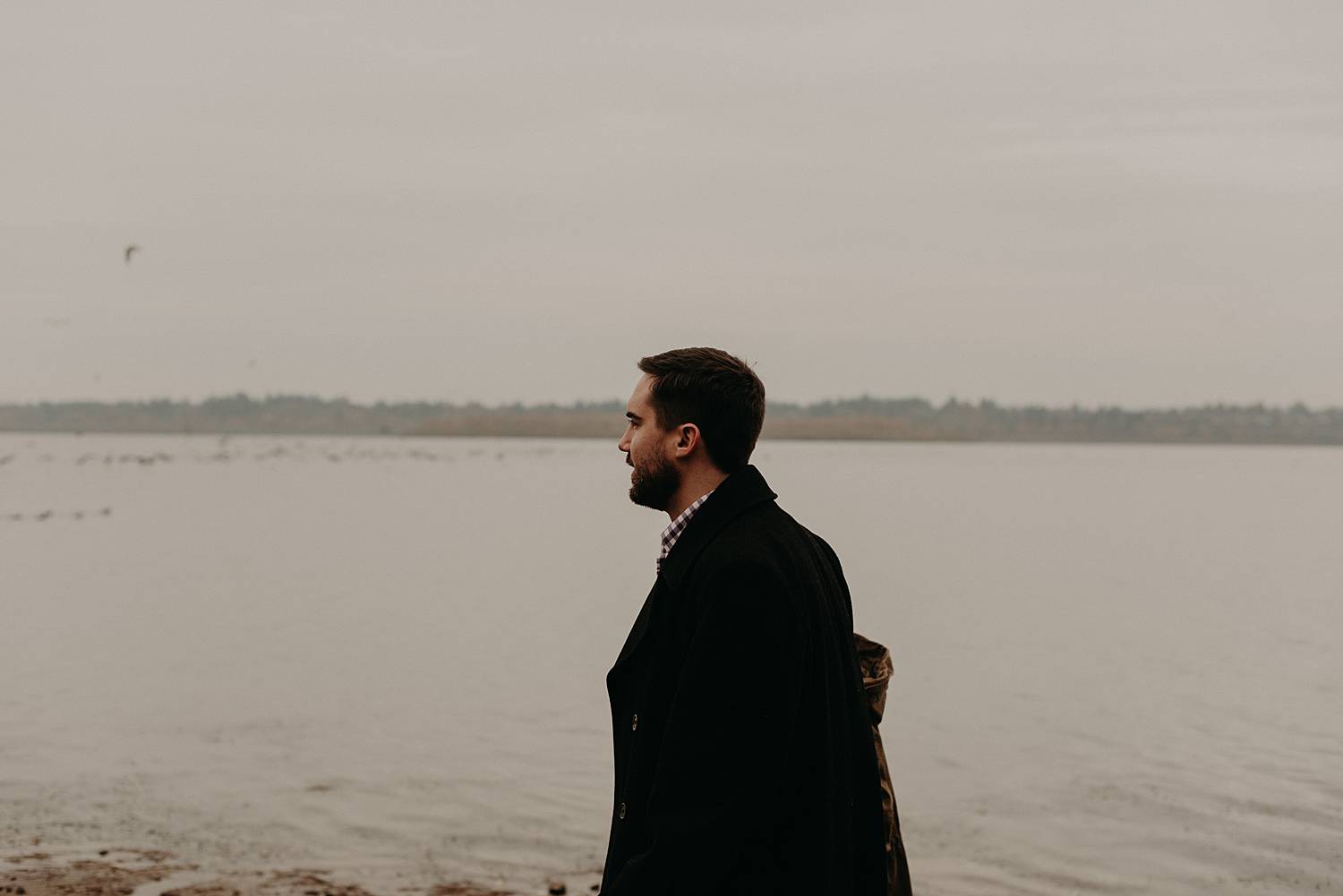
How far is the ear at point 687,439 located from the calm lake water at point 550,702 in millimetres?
6440

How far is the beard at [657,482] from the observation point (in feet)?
11.9

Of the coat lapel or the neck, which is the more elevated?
the neck

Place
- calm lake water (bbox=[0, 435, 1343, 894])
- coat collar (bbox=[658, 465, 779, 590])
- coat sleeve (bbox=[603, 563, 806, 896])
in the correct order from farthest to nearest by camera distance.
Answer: calm lake water (bbox=[0, 435, 1343, 894]) < coat collar (bbox=[658, 465, 779, 590]) < coat sleeve (bbox=[603, 563, 806, 896])

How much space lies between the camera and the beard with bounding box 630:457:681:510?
3.63 m

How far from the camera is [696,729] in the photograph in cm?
323

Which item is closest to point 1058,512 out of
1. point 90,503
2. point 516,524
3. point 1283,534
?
point 1283,534

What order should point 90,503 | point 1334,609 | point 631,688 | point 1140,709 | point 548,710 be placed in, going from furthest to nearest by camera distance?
point 90,503 → point 1334,609 → point 1140,709 → point 548,710 → point 631,688

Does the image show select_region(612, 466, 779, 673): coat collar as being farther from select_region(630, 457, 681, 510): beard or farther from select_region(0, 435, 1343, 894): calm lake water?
select_region(0, 435, 1343, 894): calm lake water

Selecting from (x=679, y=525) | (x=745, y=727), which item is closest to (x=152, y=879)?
(x=679, y=525)

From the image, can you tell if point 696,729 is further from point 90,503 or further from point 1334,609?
point 90,503

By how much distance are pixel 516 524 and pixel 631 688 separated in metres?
48.3

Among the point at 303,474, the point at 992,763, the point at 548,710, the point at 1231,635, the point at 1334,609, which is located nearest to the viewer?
the point at 992,763

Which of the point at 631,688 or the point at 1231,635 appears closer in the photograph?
the point at 631,688

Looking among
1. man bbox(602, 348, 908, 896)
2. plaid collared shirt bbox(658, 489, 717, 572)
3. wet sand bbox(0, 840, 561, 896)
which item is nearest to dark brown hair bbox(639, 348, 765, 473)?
man bbox(602, 348, 908, 896)
